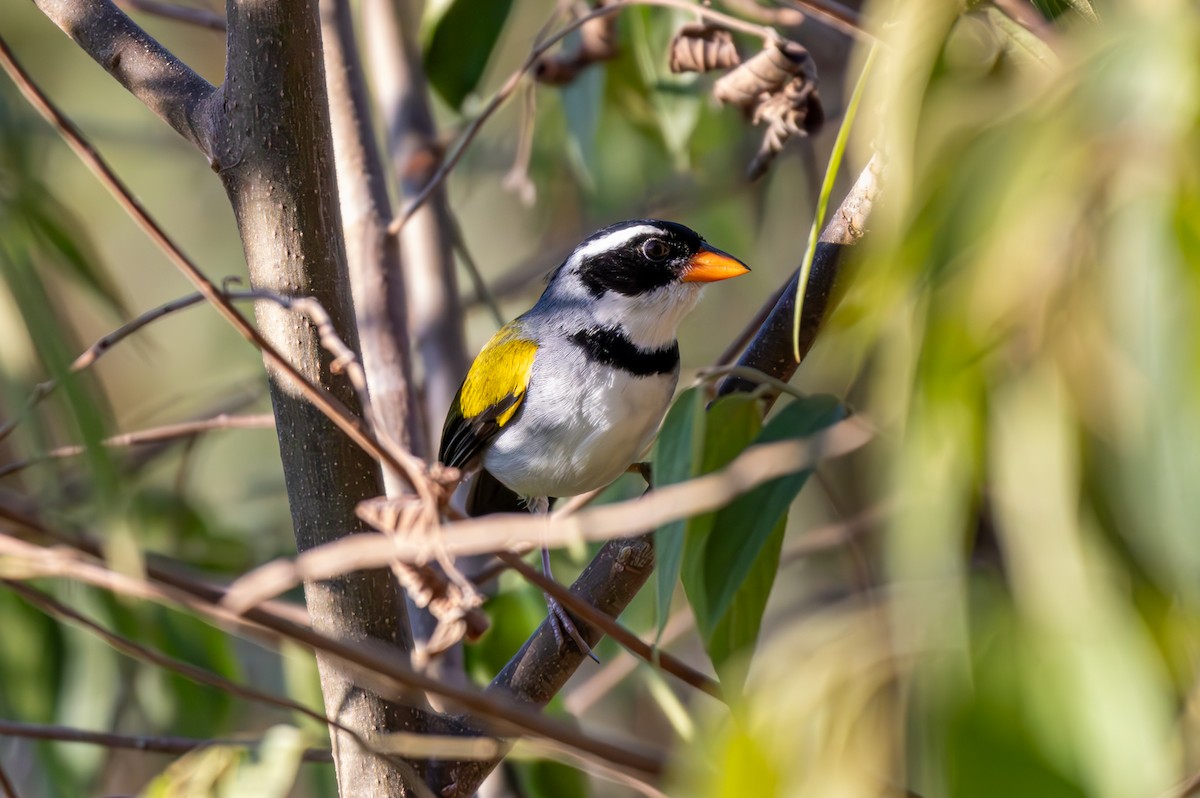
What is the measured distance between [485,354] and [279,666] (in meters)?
2.39

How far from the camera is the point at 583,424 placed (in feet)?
8.09

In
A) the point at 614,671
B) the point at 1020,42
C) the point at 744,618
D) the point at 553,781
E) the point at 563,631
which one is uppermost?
the point at 1020,42

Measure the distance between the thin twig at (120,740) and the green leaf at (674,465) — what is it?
0.83m

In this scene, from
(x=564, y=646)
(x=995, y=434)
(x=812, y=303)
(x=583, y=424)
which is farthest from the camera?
(x=583, y=424)

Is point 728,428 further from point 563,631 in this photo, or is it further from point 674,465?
point 563,631

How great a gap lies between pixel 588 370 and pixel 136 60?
1084 mm

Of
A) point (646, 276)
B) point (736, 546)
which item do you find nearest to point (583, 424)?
point (646, 276)

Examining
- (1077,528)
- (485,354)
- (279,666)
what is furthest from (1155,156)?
(279,666)

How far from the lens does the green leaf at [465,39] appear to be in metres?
2.64

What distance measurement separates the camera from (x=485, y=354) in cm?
285

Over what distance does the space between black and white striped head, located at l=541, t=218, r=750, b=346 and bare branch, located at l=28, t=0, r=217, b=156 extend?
43.2 inches

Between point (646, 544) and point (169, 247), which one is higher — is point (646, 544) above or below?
below

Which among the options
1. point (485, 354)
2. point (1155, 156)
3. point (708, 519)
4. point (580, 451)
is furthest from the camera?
point (485, 354)

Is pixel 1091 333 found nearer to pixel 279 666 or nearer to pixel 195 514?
pixel 195 514
